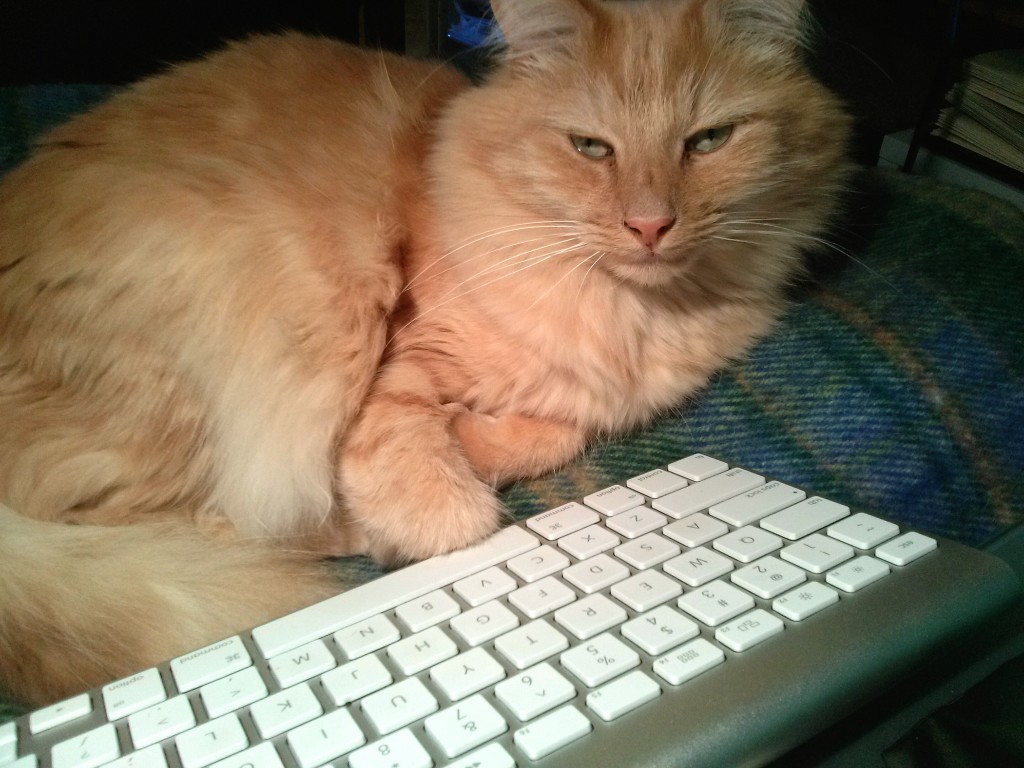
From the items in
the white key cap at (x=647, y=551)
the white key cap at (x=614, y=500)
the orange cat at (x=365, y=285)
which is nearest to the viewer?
the white key cap at (x=647, y=551)

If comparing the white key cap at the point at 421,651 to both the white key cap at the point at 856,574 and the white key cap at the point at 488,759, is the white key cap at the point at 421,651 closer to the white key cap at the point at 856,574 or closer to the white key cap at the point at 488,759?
the white key cap at the point at 488,759

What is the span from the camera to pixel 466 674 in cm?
57

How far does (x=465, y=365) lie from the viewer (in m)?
1.04

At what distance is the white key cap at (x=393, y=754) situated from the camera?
490 mm

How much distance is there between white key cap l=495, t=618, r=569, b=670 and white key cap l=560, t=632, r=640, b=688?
0.05 feet

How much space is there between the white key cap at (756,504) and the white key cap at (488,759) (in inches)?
13.4

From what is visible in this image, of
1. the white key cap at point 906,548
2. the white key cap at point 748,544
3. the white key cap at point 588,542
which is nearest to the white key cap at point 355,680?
the white key cap at point 588,542

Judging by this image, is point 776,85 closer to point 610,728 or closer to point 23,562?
point 610,728

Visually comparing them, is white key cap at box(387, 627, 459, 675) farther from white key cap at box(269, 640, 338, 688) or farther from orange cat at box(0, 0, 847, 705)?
orange cat at box(0, 0, 847, 705)

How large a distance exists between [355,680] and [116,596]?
33cm

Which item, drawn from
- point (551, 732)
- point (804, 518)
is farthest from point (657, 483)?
point (551, 732)

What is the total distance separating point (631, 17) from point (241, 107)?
53 cm

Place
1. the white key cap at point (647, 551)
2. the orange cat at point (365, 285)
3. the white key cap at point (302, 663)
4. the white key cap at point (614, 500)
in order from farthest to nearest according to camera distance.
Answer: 1. the orange cat at point (365, 285)
2. the white key cap at point (614, 500)
3. the white key cap at point (647, 551)
4. the white key cap at point (302, 663)

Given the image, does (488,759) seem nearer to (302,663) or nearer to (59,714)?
(302,663)
